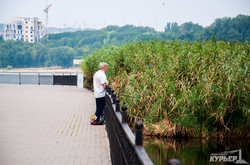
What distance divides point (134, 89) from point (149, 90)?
0.75 metres

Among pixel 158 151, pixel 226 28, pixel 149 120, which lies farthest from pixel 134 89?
pixel 226 28

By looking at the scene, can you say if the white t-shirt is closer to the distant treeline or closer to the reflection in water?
the reflection in water

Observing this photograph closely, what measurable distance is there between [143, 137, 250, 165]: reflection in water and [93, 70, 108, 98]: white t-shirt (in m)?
1.88

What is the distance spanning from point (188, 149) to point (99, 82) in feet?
10.4

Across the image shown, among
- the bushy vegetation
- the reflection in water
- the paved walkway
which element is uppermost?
the bushy vegetation

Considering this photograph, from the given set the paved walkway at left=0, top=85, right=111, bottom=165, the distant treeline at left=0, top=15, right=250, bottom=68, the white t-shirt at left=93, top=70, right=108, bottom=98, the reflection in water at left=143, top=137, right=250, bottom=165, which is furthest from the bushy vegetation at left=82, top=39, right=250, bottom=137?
the distant treeline at left=0, top=15, right=250, bottom=68

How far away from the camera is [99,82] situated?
9.56 meters

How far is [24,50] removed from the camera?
477 feet

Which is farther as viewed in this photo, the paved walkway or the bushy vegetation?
the bushy vegetation

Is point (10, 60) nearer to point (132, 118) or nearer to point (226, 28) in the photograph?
point (226, 28)

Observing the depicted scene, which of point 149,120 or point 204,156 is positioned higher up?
point 149,120

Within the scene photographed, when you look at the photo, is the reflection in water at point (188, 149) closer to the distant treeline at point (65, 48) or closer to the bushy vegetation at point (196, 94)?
the bushy vegetation at point (196, 94)

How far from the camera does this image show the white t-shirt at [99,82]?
9.38 meters

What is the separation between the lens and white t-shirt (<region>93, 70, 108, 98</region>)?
938 cm
